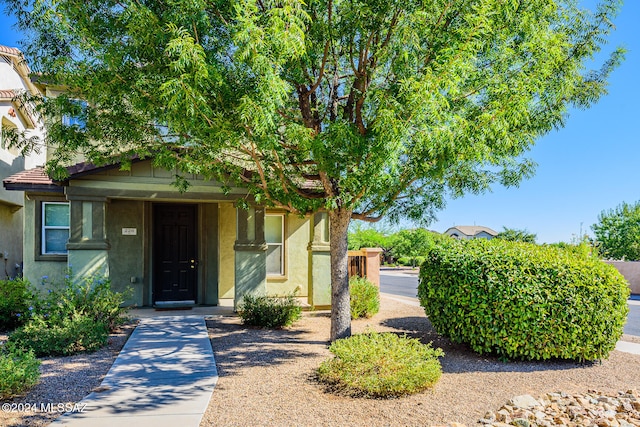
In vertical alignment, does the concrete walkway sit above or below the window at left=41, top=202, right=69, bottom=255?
below

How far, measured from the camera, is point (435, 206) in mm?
8266

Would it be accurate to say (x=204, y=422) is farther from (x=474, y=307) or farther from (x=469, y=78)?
(x=469, y=78)

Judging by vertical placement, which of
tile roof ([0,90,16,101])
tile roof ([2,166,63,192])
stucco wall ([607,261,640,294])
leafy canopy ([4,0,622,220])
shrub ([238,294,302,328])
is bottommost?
stucco wall ([607,261,640,294])

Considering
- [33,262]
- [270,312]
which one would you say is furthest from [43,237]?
[270,312]

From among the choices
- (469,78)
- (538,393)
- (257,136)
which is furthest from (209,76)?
(538,393)

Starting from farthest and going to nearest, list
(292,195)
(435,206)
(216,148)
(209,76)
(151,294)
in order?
(151,294)
(435,206)
(292,195)
(216,148)
(209,76)

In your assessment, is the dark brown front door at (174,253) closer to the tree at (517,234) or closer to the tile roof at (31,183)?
the tile roof at (31,183)

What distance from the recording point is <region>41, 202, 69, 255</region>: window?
11141 millimetres

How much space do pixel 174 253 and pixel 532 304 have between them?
28.4 feet

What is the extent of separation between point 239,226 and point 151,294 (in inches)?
122

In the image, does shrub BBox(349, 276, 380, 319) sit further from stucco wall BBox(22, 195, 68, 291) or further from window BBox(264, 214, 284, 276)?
stucco wall BBox(22, 195, 68, 291)

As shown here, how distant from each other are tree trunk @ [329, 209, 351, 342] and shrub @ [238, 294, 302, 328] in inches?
74.8

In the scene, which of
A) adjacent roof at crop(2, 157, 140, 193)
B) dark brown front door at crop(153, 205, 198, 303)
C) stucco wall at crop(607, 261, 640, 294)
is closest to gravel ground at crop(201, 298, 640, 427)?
dark brown front door at crop(153, 205, 198, 303)

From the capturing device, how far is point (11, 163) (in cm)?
1515
